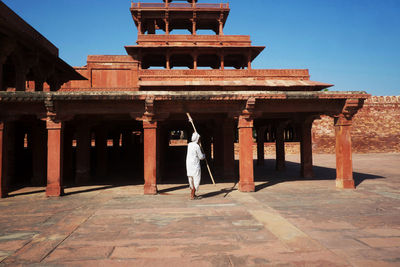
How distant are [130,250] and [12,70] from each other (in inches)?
562

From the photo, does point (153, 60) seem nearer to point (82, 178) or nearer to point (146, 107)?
point (82, 178)

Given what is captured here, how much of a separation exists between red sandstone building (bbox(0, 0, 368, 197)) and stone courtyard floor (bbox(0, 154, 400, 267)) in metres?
1.47

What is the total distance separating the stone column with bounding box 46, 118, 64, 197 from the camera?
701 centimetres

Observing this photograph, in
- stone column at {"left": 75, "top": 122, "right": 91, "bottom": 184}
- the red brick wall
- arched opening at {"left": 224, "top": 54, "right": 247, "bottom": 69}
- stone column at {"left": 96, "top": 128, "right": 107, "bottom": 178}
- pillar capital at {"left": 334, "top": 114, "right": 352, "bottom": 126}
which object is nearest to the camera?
pillar capital at {"left": 334, "top": 114, "right": 352, "bottom": 126}

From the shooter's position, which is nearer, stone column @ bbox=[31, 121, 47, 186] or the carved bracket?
the carved bracket

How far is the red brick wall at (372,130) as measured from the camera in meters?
27.1

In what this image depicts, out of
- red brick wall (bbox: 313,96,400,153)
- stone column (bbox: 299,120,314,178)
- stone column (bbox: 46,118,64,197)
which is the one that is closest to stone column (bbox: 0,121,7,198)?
stone column (bbox: 46,118,64,197)

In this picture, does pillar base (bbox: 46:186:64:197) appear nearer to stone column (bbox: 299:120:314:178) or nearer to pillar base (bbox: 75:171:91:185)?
pillar base (bbox: 75:171:91:185)

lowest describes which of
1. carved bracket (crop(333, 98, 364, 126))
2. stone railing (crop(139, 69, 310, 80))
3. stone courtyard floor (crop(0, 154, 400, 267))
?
stone courtyard floor (crop(0, 154, 400, 267))

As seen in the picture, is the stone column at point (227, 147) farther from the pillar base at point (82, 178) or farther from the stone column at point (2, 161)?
the stone column at point (2, 161)

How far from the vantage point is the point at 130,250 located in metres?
3.28

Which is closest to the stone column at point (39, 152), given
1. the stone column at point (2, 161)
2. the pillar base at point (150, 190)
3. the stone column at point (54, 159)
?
the stone column at point (2, 161)

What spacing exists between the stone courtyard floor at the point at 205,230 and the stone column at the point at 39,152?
2516mm

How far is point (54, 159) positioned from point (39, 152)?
2.90m
